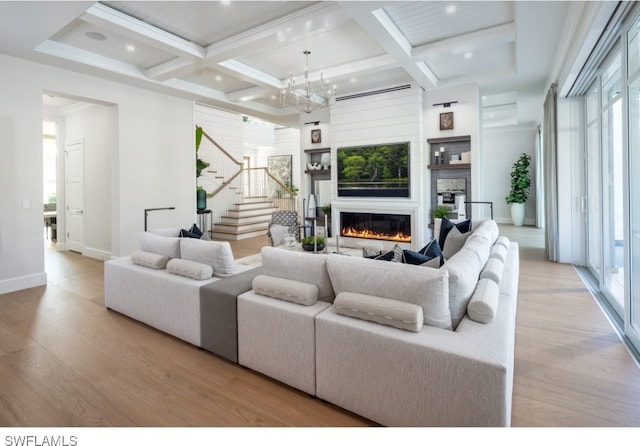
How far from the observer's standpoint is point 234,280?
2844mm

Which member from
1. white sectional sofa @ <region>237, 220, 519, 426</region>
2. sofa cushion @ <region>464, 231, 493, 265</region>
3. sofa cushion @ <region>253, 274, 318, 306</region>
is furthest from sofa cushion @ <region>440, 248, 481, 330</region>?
sofa cushion @ <region>253, 274, 318, 306</region>

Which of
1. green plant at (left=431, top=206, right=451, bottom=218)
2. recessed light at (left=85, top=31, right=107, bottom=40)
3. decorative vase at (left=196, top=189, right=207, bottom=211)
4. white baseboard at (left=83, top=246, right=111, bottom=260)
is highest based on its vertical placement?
recessed light at (left=85, top=31, right=107, bottom=40)

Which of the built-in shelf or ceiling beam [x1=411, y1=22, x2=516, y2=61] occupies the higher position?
ceiling beam [x1=411, y1=22, x2=516, y2=61]

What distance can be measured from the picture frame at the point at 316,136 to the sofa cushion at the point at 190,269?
18.3 feet

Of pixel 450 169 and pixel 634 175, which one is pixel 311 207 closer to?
pixel 450 169

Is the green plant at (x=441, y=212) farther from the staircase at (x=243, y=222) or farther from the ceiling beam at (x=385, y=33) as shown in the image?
the staircase at (x=243, y=222)

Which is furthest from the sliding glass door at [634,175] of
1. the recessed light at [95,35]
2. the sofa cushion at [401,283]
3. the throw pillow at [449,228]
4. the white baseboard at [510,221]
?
the white baseboard at [510,221]

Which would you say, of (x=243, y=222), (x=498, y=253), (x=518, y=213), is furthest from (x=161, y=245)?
(x=518, y=213)

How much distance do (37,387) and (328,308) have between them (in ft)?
6.47

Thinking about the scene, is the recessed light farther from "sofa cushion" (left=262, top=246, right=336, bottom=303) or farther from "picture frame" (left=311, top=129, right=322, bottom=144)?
"picture frame" (left=311, top=129, right=322, bottom=144)

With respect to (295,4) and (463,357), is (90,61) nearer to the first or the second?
(295,4)

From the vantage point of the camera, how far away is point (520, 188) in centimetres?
1070

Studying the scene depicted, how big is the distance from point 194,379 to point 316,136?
257 inches

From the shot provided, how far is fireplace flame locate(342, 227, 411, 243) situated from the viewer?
7.03 metres
